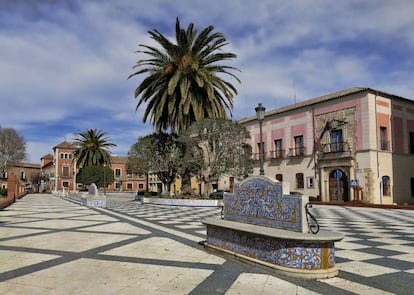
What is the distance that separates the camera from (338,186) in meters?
27.2

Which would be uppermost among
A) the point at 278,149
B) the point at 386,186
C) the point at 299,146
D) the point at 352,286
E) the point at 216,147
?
the point at 299,146

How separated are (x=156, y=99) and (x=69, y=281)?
1932cm

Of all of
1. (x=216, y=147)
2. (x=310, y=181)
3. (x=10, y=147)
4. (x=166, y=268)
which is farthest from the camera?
(x=10, y=147)

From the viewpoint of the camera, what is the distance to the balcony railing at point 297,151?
A: 99.4 ft

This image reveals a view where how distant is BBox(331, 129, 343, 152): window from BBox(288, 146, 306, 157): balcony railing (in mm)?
2816

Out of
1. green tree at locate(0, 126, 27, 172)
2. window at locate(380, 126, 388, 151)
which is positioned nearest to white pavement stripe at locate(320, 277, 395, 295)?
window at locate(380, 126, 388, 151)

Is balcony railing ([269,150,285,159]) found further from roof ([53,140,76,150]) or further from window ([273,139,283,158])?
roof ([53,140,76,150])

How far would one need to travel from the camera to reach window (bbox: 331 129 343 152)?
2723 centimetres

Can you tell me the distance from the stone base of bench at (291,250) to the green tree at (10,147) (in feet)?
186

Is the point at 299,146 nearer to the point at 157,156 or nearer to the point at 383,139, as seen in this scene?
the point at 383,139

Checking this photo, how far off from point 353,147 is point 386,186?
384 cm

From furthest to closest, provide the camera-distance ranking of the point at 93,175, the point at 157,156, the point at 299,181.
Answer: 1. the point at 93,175
2. the point at 299,181
3. the point at 157,156

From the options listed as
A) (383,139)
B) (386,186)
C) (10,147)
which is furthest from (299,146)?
(10,147)

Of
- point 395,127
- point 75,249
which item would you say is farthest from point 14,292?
point 395,127
